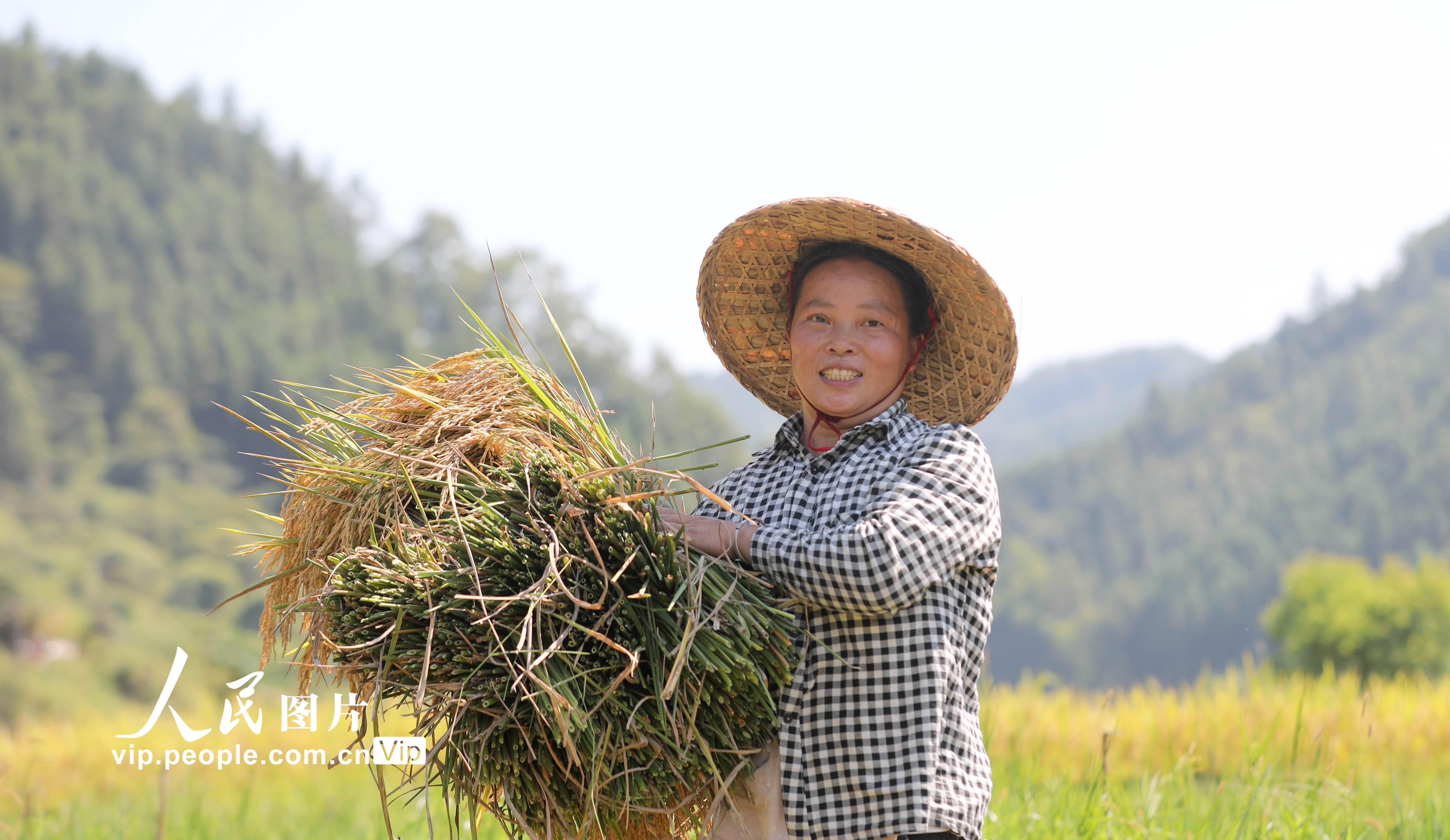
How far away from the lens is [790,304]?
2570 mm

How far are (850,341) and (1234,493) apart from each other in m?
101

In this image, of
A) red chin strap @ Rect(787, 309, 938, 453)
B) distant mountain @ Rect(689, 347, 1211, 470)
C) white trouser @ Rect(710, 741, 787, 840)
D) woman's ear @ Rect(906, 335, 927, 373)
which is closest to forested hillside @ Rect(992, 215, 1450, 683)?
distant mountain @ Rect(689, 347, 1211, 470)

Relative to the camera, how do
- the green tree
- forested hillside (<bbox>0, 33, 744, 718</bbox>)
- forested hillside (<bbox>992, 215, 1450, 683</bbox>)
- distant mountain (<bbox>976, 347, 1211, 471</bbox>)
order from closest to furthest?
the green tree < forested hillside (<bbox>0, 33, 744, 718</bbox>) < forested hillside (<bbox>992, 215, 1450, 683</bbox>) < distant mountain (<bbox>976, 347, 1211, 471</bbox>)

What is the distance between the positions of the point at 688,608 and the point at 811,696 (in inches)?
11.3

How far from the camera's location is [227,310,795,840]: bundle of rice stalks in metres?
1.77

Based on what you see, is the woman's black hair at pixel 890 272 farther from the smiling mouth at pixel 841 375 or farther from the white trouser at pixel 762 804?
the white trouser at pixel 762 804

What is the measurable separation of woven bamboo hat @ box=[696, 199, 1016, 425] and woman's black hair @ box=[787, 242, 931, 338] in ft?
0.05

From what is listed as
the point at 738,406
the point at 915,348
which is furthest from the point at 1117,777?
the point at 738,406

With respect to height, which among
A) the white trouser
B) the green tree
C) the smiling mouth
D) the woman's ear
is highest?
the woman's ear

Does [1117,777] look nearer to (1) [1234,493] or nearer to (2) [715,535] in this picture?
(2) [715,535]

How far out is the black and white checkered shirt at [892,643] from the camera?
5.94ft

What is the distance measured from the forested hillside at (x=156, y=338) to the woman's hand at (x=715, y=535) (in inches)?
1461

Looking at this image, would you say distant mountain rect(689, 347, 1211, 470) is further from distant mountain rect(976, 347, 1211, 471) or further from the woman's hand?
the woman's hand

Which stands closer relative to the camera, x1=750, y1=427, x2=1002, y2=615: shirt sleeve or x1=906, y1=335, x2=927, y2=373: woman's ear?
x1=750, y1=427, x2=1002, y2=615: shirt sleeve
